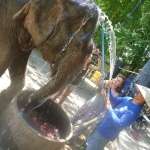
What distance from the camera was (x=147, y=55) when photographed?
8.98 meters

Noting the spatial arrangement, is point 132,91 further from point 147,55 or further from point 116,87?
point 147,55

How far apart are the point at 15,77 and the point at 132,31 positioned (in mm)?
7470

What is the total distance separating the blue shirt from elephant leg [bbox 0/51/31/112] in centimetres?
116

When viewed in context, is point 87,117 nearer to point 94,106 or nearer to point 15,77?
point 94,106

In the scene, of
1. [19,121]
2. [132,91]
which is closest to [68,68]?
[19,121]

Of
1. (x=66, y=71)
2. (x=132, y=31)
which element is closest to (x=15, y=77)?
(x=66, y=71)

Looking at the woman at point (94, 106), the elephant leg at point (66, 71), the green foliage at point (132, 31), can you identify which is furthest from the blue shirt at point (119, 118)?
the green foliage at point (132, 31)

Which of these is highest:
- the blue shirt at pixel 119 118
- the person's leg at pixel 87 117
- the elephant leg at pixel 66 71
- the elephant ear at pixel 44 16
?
the elephant ear at pixel 44 16

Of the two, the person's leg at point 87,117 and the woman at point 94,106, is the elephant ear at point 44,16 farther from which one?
the person's leg at point 87,117

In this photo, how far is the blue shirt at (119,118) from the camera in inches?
110

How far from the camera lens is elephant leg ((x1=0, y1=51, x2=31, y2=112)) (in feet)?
9.45

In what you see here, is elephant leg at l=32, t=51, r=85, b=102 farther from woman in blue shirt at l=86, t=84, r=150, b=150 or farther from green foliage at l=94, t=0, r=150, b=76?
→ green foliage at l=94, t=0, r=150, b=76

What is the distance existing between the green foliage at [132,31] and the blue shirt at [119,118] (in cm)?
535

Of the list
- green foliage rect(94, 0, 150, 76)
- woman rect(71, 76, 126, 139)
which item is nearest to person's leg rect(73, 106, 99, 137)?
woman rect(71, 76, 126, 139)
